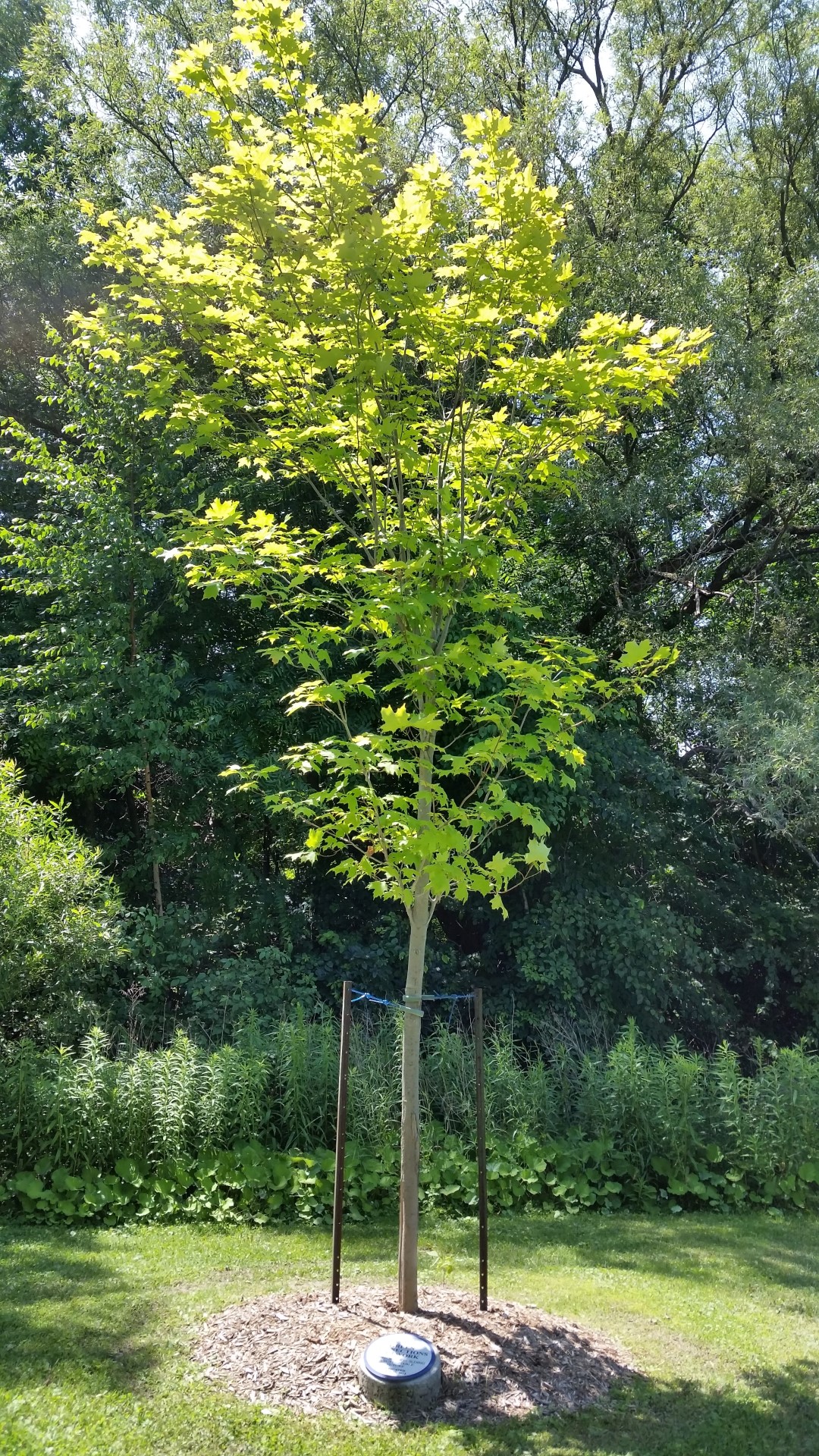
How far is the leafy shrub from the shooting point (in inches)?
236

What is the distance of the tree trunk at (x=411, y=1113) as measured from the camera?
3721 millimetres

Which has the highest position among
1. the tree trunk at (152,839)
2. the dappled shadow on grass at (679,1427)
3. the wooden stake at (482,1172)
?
the tree trunk at (152,839)

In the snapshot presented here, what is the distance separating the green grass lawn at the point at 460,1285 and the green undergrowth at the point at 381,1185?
21cm

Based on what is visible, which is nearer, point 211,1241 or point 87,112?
point 211,1241

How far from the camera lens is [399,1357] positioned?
332 centimetres

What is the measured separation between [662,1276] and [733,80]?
1085 centimetres

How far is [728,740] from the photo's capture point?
8117 mm

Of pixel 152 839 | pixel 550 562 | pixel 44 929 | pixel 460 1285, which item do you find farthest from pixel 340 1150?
pixel 550 562

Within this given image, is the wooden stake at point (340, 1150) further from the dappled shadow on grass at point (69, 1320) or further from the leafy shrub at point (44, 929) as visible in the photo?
the leafy shrub at point (44, 929)

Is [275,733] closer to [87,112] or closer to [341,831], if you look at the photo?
[341,831]

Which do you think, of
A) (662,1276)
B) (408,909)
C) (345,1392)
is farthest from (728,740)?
(345,1392)

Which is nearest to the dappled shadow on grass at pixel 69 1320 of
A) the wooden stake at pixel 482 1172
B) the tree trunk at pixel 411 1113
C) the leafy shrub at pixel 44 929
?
the tree trunk at pixel 411 1113

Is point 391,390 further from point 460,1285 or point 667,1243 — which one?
point 667,1243

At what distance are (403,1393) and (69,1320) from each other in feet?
4.27
